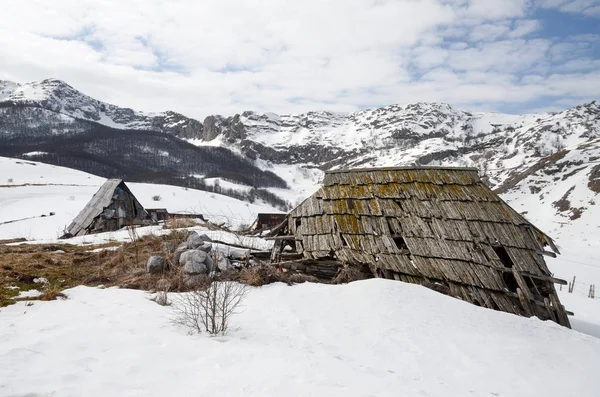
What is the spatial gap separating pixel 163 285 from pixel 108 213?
1781cm

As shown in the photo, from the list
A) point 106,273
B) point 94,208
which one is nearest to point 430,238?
point 106,273

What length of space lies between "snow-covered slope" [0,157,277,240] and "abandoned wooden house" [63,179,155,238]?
2.30 meters

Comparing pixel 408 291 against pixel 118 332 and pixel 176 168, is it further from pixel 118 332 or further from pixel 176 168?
pixel 176 168

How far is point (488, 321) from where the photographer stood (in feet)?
25.0

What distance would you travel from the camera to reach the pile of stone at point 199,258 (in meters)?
9.01

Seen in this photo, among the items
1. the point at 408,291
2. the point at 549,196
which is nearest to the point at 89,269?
the point at 408,291

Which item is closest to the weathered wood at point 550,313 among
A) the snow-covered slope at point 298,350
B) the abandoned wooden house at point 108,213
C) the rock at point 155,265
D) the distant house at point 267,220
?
the snow-covered slope at point 298,350

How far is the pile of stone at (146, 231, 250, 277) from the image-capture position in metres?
9.01

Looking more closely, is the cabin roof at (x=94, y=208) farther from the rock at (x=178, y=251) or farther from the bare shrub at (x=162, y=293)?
the bare shrub at (x=162, y=293)

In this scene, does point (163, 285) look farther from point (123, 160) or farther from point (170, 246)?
point (123, 160)

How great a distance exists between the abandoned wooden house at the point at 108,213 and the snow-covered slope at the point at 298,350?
16.9m

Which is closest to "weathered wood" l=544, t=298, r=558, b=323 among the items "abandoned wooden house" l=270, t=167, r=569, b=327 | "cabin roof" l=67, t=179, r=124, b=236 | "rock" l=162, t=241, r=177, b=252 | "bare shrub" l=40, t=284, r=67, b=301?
"abandoned wooden house" l=270, t=167, r=569, b=327

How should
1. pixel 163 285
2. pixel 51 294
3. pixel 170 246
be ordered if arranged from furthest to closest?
pixel 170 246
pixel 163 285
pixel 51 294

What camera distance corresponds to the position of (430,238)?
10766 mm
